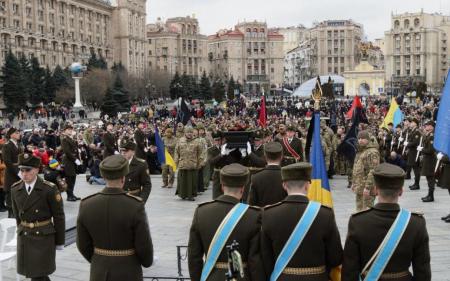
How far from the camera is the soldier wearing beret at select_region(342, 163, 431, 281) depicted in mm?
4051

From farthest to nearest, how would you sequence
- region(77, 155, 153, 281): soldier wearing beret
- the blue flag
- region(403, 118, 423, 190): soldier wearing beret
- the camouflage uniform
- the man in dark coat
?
region(403, 118, 423, 190): soldier wearing beret, the man in dark coat, the camouflage uniform, the blue flag, region(77, 155, 153, 281): soldier wearing beret

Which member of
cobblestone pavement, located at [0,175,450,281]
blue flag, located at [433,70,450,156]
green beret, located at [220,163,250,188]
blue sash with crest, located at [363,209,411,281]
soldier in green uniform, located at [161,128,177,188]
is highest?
blue flag, located at [433,70,450,156]

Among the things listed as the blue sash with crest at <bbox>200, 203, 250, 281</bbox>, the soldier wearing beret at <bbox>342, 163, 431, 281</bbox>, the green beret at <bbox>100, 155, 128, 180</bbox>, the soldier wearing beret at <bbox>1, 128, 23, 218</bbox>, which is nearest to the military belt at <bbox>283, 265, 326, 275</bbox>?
the soldier wearing beret at <bbox>342, 163, 431, 281</bbox>

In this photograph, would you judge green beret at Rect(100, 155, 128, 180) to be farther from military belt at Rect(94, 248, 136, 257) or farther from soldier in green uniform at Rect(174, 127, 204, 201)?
soldier in green uniform at Rect(174, 127, 204, 201)

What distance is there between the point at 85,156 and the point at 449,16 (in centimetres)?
13364

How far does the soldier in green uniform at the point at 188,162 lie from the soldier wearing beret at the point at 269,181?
657 centimetres

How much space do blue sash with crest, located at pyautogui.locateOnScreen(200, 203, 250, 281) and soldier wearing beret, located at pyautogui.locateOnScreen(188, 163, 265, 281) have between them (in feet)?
0.06

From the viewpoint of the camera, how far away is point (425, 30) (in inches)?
4818

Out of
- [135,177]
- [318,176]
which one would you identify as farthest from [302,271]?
[135,177]

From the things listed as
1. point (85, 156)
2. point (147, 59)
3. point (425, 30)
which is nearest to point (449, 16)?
point (425, 30)

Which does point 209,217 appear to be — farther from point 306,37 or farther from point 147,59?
point 306,37

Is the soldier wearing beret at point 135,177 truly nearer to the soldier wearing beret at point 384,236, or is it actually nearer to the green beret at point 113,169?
the green beret at point 113,169

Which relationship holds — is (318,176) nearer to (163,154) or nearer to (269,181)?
(269,181)

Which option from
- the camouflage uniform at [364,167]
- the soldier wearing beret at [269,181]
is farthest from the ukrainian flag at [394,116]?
the soldier wearing beret at [269,181]
